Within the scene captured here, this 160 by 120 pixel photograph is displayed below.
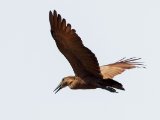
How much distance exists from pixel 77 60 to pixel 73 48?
1.67ft

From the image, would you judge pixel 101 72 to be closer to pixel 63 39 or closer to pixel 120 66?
pixel 120 66

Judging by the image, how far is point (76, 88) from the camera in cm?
2386

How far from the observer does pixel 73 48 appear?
75.0 ft

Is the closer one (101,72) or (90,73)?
(90,73)

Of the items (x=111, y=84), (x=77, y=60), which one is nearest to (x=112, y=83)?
(x=111, y=84)

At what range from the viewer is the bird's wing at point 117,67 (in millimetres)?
25423

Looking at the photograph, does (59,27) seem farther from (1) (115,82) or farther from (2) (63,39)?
(1) (115,82)

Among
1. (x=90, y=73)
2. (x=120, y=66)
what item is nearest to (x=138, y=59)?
(x=120, y=66)

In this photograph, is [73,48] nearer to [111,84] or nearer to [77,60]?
[77,60]

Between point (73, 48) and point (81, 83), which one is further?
point (81, 83)

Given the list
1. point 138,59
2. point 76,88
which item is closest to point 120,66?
point 138,59

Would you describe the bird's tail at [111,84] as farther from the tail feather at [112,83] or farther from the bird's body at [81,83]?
the bird's body at [81,83]

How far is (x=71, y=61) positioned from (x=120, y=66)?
3.19 meters

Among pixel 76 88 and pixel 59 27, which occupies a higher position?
pixel 59 27
